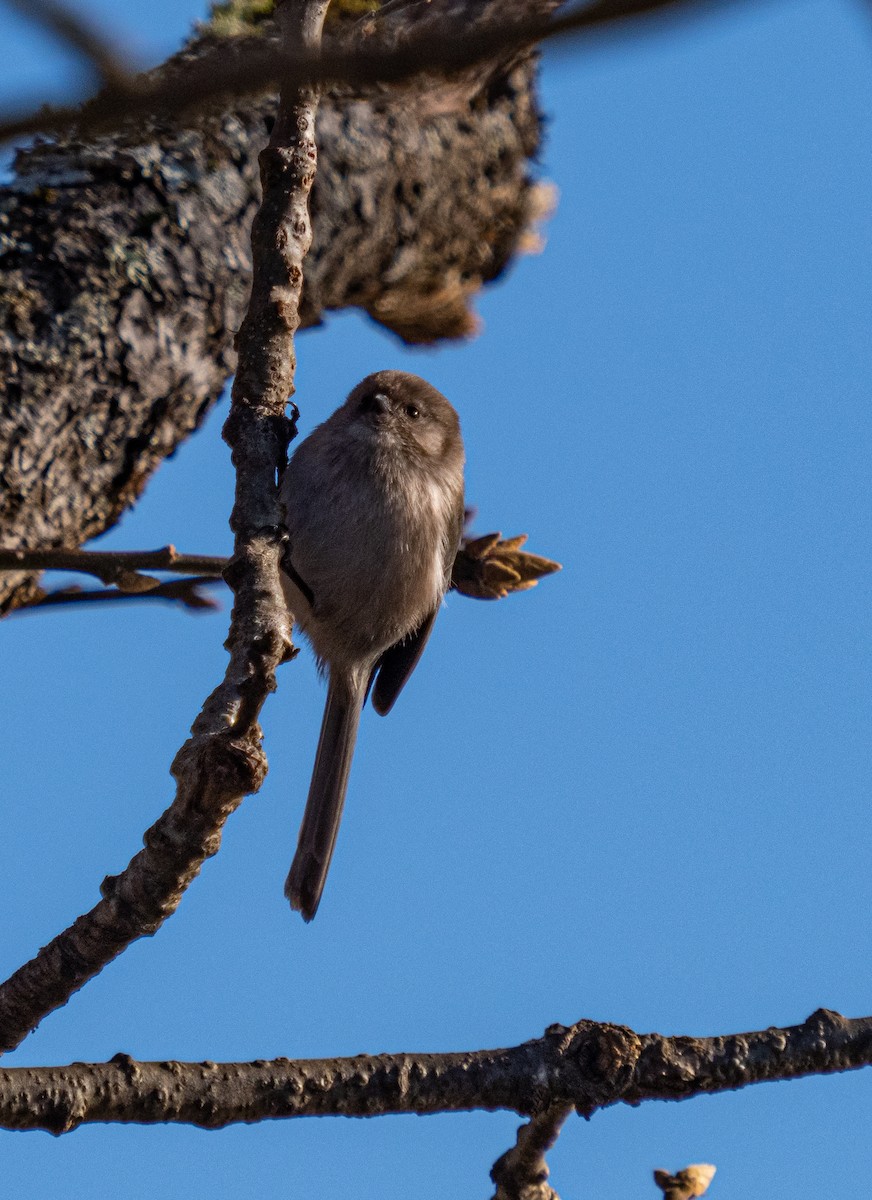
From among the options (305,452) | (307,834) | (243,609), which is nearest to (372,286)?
(305,452)

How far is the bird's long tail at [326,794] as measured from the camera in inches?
121

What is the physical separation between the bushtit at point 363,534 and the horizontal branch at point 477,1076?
4.98 ft

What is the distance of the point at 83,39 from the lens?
0.88 meters

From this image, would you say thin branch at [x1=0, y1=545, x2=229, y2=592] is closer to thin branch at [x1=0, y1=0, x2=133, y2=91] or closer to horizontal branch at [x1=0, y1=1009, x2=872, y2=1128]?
horizontal branch at [x1=0, y1=1009, x2=872, y2=1128]

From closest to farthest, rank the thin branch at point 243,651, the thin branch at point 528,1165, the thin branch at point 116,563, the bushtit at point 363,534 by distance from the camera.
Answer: the thin branch at point 243,651
the thin branch at point 528,1165
the thin branch at point 116,563
the bushtit at point 363,534

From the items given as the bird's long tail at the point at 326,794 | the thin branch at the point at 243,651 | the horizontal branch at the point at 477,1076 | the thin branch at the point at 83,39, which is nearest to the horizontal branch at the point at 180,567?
the thin branch at the point at 243,651

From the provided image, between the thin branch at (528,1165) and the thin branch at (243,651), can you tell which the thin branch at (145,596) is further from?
the thin branch at (528,1165)

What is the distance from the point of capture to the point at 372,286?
12.4 ft

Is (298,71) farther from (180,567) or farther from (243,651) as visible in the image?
(180,567)

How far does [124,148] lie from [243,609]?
1727 mm

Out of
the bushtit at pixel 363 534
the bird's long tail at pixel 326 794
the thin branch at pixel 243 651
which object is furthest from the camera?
the bushtit at pixel 363 534

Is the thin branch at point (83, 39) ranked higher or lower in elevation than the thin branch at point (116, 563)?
lower

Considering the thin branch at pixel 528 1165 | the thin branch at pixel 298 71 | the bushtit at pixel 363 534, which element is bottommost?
the thin branch at pixel 528 1165

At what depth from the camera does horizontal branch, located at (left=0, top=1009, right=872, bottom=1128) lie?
1.70 meters
